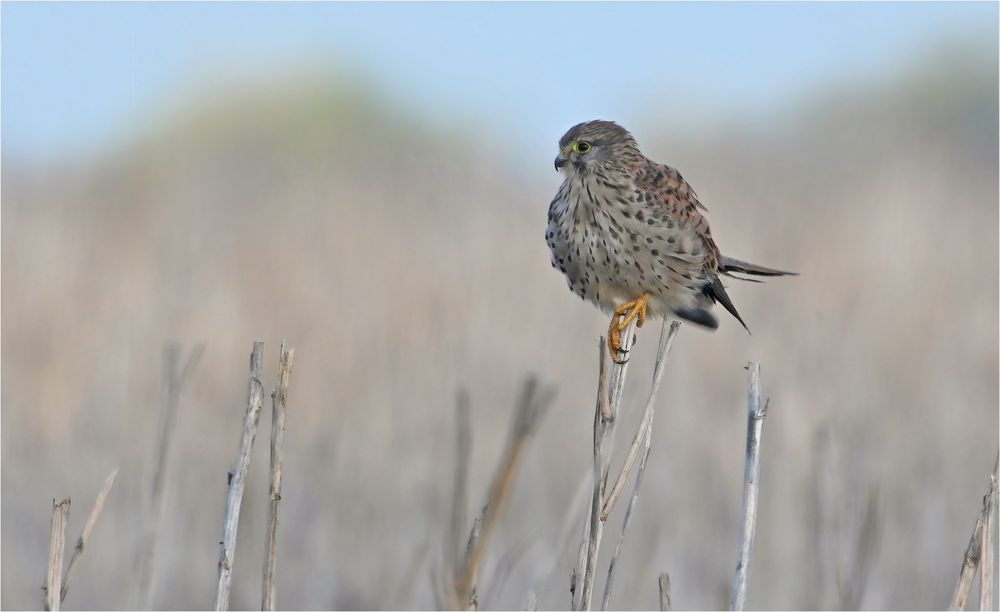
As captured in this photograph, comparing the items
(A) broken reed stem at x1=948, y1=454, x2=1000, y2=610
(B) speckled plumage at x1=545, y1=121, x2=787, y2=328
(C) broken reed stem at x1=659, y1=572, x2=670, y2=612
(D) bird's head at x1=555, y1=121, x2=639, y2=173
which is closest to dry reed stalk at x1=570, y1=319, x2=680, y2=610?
(C) broken reed stem at x1=659, y1=572, x2=670, y2=612

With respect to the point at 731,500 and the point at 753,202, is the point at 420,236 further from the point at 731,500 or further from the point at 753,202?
the point at 731,500

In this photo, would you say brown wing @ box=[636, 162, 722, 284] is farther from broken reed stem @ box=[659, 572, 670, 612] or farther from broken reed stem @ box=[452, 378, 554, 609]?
broken reed stem @ box=[452, 378, 554, 609]

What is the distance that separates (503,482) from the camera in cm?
199

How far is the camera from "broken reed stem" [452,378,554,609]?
2.00 m

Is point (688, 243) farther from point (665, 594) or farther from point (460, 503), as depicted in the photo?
point (460, 503)

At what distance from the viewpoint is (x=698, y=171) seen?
37.5ft

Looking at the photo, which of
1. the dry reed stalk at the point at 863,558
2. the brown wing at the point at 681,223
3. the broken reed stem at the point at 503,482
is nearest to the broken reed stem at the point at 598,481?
the broken reed stem at the point at 503,482

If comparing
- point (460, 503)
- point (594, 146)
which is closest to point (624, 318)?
point (594, 146)

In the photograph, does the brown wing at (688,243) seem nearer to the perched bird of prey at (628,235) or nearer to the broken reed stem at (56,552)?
the perched bird of prey at (628,235)

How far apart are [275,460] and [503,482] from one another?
0.71 meters

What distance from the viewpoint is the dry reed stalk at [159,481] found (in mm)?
3125

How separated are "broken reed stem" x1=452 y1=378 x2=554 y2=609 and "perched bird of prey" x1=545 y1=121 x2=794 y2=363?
5.00 feet

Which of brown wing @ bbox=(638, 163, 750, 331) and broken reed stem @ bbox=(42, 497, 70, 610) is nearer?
broken reed stem @ bbox=(42, 497, 70, 610)

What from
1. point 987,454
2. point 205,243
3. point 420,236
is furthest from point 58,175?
point 987,454
